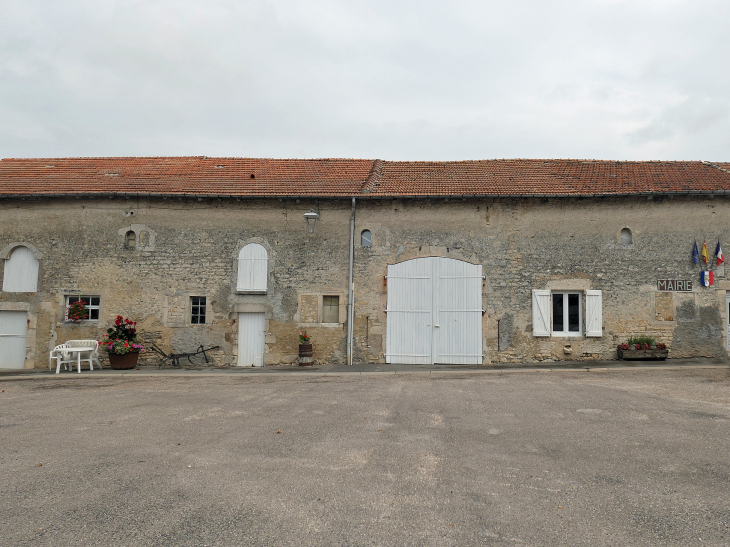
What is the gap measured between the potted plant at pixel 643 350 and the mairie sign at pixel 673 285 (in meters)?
1.36

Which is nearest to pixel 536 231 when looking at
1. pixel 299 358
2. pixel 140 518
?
pixel 299 358

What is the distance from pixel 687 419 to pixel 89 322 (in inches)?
523

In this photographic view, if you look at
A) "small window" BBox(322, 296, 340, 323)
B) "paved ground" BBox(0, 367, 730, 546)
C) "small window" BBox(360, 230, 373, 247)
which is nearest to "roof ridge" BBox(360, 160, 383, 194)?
"small window" BBox(360, 230, 373, 247)

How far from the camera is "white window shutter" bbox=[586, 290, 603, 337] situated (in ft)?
40.1

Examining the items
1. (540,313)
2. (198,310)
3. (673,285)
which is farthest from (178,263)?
(673,285)

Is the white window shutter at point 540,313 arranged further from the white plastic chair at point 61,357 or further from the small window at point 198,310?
the white plastic chair at point 61,357

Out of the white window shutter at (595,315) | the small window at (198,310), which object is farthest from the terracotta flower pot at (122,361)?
the white window shutter at (595,315)

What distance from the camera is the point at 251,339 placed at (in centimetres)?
1286

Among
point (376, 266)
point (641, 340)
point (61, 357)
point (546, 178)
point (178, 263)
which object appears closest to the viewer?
point (641, 340)

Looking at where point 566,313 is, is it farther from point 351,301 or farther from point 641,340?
point 351,301

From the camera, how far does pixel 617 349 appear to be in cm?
1219

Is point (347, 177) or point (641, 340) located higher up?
point (347, 177)

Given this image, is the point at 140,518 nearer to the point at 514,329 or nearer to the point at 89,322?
the point at 514,329

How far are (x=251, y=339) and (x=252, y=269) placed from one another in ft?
6.02
